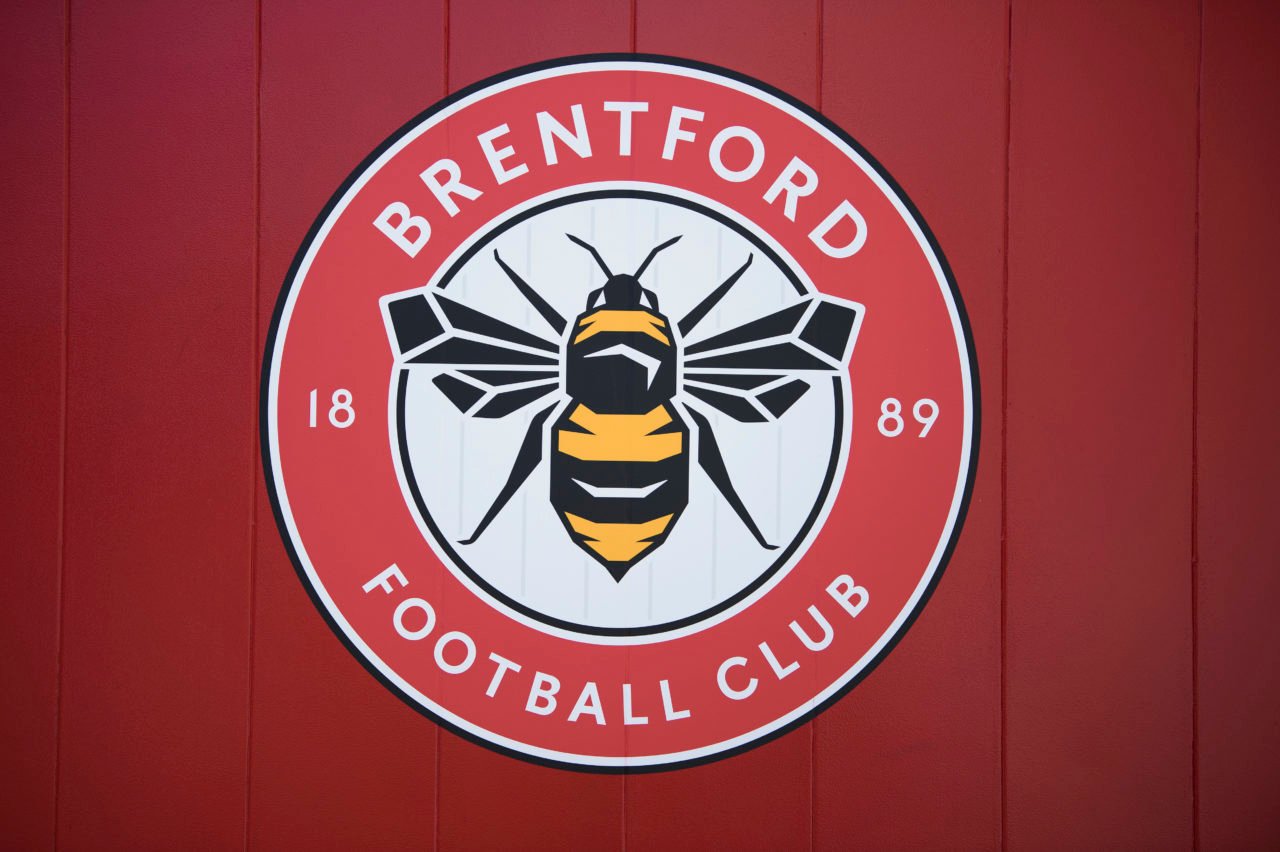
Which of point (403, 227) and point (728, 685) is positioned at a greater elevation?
point (403, 227)

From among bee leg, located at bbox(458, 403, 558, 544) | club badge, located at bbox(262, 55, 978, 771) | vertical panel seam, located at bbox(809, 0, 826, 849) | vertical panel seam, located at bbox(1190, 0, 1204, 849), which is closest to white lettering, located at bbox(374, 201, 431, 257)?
club badge, located at bbox(262, 55, 978, 771)

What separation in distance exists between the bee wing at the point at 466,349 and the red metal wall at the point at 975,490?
0.79 feet

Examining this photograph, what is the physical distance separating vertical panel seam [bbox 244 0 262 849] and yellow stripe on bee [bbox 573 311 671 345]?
58 cm

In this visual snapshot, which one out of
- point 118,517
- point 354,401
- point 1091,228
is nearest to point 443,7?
point 354,401

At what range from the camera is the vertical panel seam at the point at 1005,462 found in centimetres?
147

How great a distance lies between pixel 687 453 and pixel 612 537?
194mm

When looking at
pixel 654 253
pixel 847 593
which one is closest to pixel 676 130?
pixel 654 253

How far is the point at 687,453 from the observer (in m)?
1.46

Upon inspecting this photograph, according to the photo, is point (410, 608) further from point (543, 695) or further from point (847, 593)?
point (847, 593)

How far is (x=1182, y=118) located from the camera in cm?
149

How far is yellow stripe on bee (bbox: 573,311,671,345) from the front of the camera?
1.46m

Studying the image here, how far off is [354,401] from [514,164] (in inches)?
19.5

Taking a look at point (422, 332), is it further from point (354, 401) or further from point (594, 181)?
point (594, 181)

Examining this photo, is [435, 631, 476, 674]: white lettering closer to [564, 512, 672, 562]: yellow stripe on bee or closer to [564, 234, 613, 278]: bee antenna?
[564, 512, 672, 562]: yellow stripe on bee
